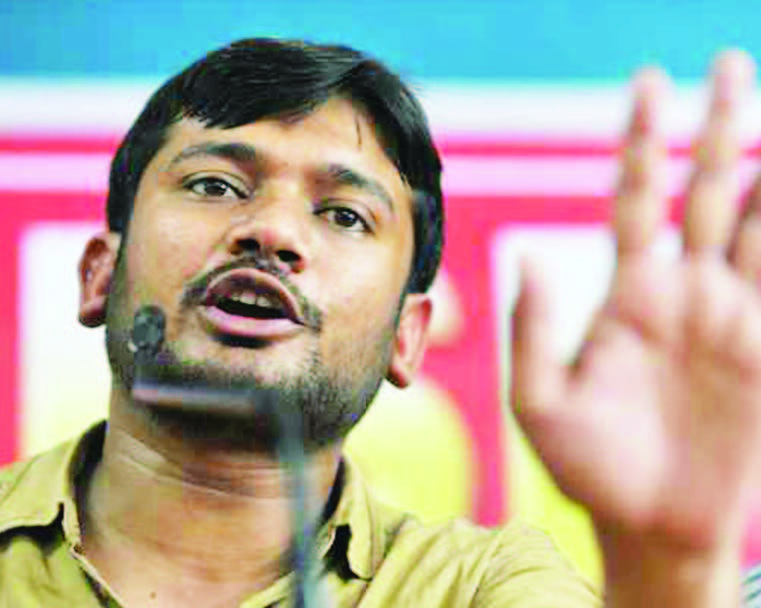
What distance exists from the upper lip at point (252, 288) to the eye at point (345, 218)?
0.48 ft

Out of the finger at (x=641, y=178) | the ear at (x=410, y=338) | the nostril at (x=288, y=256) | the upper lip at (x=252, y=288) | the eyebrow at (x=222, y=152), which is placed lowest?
the ear at (x=410, y=338)

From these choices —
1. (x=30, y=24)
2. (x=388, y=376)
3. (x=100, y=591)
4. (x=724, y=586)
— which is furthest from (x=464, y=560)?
(x=30, y=24)

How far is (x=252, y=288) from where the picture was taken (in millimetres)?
1461

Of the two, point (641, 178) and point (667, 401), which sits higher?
point (641, 178)

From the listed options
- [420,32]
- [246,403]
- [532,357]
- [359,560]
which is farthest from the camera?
[420,32]

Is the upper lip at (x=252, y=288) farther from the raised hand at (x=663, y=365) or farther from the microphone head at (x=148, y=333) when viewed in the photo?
the raised hand at (x=663, y=365)

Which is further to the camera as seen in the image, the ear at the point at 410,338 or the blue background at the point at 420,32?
the blue background at the point at 420,32

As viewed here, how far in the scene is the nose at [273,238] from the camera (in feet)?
4.87

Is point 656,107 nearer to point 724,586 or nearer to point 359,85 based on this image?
point 724,586

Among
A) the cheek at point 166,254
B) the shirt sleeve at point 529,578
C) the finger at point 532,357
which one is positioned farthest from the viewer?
the cheek at point 166,254

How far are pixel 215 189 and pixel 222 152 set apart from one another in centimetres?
4

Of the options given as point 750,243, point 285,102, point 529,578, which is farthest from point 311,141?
point 750,243

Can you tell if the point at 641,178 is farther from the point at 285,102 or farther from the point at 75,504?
the point at 75,504

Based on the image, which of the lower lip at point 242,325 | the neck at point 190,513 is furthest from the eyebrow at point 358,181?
the neck at point 190,513
